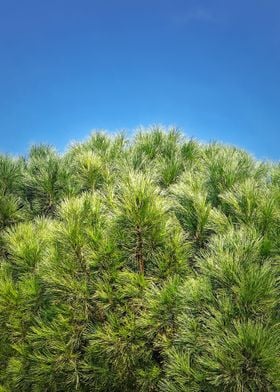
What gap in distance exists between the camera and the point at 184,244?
3719 mm

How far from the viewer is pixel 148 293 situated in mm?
3389

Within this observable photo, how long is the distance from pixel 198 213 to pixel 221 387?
157cm

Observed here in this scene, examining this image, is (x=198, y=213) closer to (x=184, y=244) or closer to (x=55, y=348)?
(x=184, y=244)

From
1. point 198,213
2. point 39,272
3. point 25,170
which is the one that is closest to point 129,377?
point 39,272

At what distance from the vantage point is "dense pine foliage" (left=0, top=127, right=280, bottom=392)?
2.89 meters

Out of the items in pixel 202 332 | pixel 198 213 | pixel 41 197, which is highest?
pixel 41 197

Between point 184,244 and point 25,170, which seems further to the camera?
point 25,170

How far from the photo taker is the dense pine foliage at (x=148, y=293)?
114 inches

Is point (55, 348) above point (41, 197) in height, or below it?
below

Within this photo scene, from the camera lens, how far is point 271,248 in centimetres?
352

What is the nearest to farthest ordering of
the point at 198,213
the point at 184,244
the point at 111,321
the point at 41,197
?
the point at 111,321 → the point at 184,244 → the point at 198,213 → the point at 41,197

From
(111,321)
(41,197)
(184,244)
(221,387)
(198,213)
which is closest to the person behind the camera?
(221,387)

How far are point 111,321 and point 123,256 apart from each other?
21.0 inches

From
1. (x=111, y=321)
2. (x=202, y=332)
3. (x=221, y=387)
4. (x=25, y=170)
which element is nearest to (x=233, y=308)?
(x=202, y=332)
